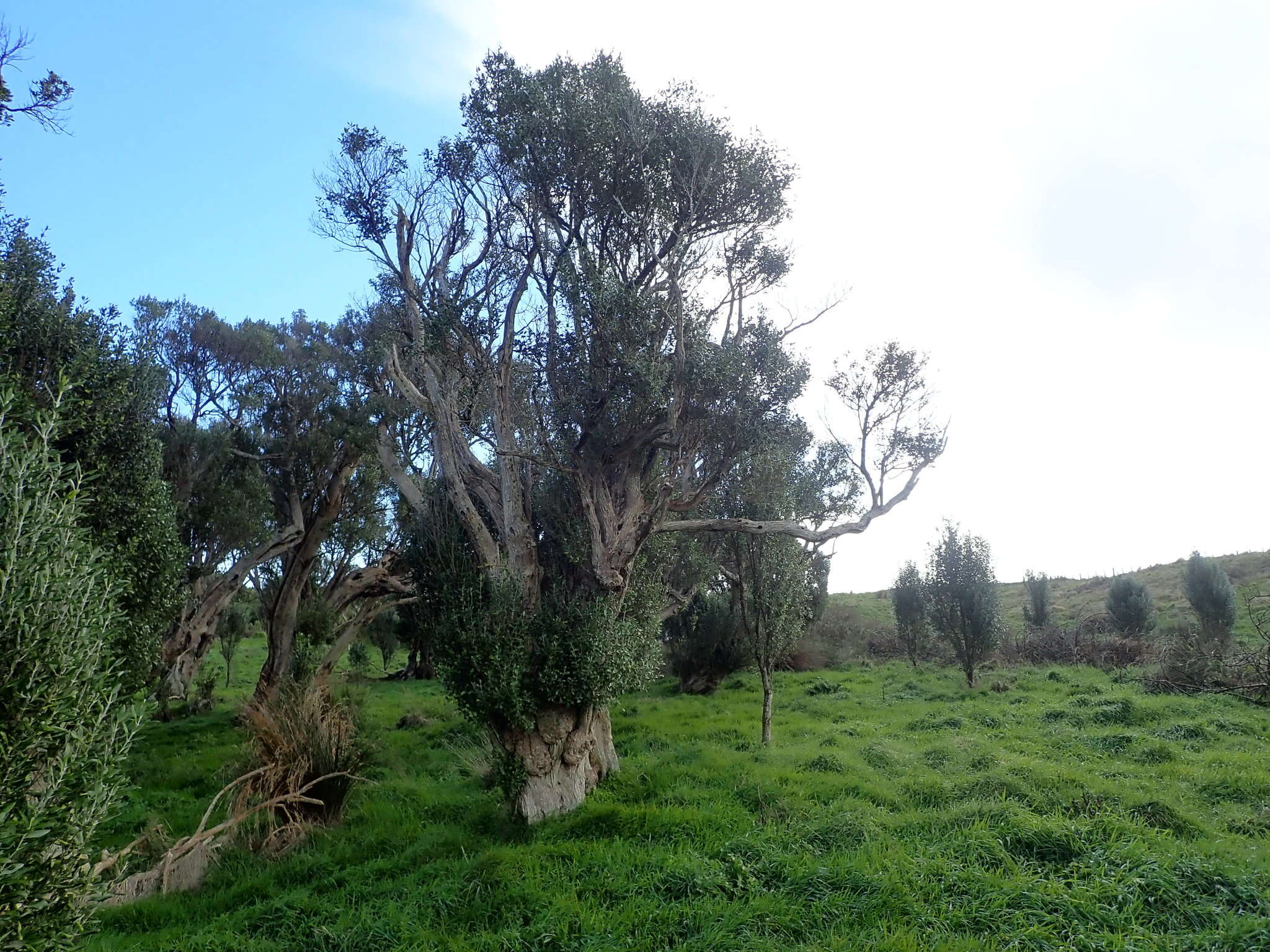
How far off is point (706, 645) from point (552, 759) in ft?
53.9

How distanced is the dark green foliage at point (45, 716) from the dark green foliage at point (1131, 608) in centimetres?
3638

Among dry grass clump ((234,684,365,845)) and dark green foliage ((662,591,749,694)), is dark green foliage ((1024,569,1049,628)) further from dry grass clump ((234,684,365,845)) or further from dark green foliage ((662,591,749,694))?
dry grass clump ((234,684,365,845))

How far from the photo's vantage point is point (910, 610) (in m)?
35.0

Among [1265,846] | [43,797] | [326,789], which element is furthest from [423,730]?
[1265,846]

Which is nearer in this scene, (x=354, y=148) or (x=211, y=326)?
(x=354, y=148)

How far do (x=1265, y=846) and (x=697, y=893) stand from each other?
810 centimetres

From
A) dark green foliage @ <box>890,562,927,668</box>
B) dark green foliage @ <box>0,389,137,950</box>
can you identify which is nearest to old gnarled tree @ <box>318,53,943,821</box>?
dark green foliage @ <box>0,389,137,950</box>

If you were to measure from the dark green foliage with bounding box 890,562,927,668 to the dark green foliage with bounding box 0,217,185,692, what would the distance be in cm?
2984

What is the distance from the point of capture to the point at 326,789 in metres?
14.5

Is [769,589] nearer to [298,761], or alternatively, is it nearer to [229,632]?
[298,761]

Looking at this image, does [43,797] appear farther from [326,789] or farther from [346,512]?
[346,512]

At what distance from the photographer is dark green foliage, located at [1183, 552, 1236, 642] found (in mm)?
30031

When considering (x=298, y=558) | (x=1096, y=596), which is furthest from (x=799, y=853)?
(x=1096, y=596)

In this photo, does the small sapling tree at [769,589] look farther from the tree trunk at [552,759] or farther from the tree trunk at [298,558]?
the tree trunk at [298,558]
